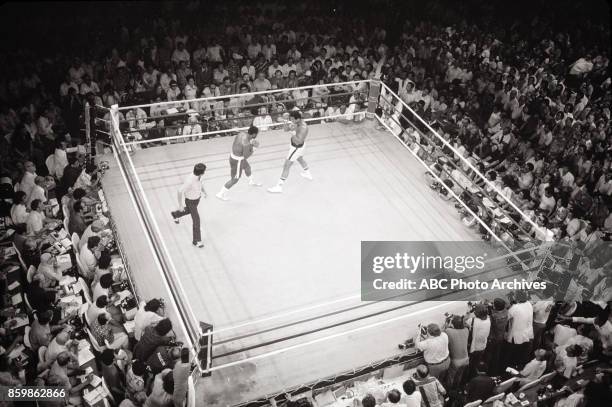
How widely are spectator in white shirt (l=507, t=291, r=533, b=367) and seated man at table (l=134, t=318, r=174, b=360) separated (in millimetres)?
3835

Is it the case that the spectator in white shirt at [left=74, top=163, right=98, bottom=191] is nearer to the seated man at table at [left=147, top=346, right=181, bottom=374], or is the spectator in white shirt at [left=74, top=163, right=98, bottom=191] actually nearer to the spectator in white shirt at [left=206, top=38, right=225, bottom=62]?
the seated man at table at [left=147, top=346, right=181, bottom=374]

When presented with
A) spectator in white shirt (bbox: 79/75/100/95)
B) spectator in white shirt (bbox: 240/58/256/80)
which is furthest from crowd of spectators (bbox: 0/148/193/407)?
spectator in white shirt (bbox: 240/58/256/80)

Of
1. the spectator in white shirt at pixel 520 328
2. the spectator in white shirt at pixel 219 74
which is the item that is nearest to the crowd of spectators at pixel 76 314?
the spectator in white shirt at pixel 520 328

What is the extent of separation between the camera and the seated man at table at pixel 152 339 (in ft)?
16.3

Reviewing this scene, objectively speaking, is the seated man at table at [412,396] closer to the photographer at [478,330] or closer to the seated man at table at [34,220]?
the photographer at [478,330]

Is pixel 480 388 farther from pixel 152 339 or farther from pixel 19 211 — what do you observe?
pixel 19 211

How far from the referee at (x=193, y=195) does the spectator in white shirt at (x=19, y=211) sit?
73.3 inches

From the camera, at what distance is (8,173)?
7.35 meters

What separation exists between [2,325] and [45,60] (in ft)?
20.0

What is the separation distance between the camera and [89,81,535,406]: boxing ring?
5.35m

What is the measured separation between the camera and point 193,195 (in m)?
6.11

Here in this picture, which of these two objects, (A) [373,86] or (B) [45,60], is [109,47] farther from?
(A) [373,86]

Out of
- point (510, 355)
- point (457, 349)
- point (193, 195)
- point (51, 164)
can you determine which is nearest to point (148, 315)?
point (193, 195)

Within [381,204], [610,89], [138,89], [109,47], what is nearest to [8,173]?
[138,89]
